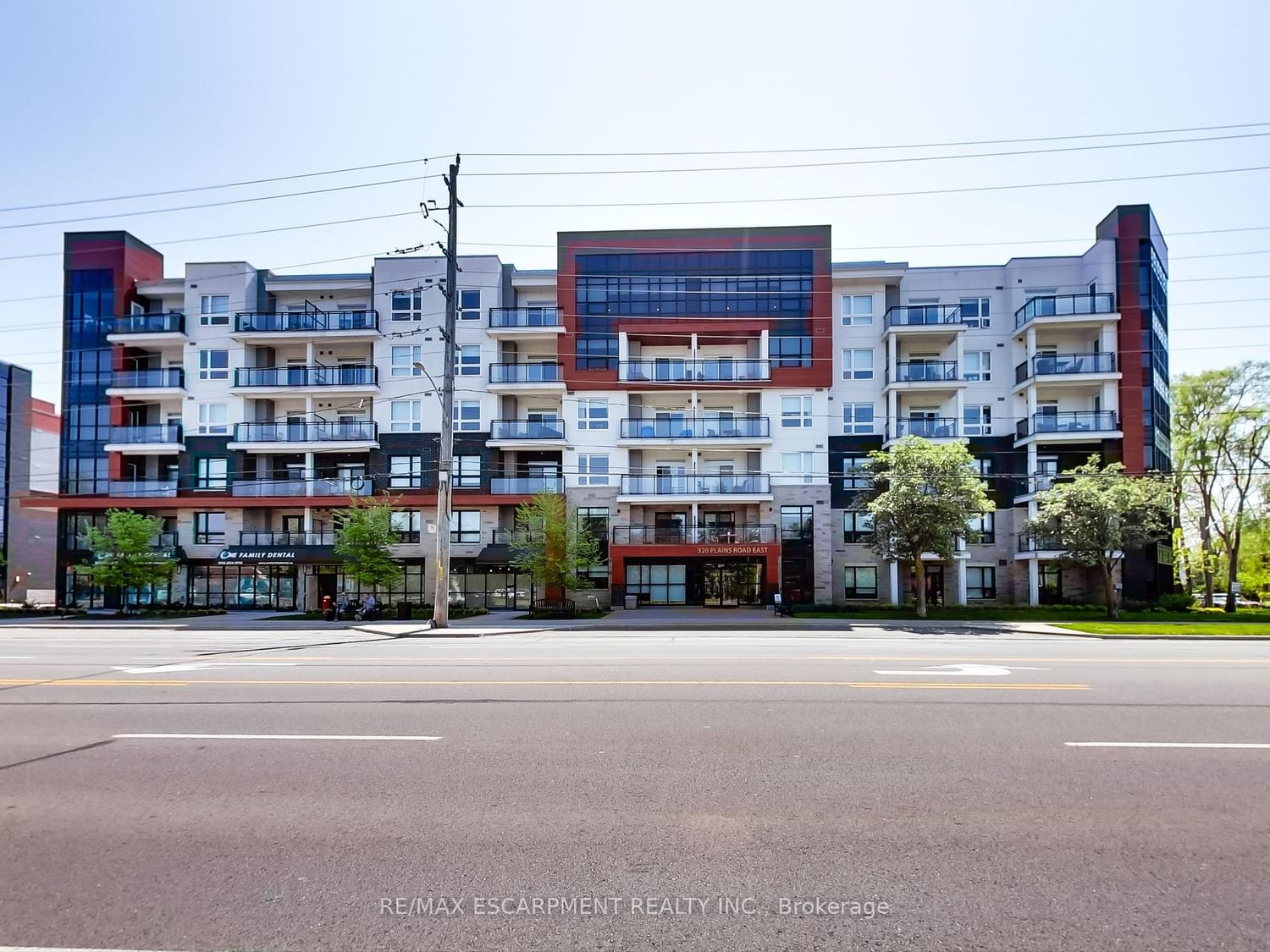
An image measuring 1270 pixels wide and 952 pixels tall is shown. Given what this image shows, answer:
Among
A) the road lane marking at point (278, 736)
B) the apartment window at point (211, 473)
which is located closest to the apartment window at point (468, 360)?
the apartment window at point (211, 473)

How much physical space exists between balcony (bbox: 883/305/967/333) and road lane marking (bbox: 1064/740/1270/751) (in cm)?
3601

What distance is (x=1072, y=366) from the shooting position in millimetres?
40000

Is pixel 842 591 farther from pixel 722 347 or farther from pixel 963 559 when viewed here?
pixel 722 347

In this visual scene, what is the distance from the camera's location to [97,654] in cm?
1694

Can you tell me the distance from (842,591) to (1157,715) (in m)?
33.2

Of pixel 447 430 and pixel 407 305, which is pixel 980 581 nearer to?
pixel 447 430

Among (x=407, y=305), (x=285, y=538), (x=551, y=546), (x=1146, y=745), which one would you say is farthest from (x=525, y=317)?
(x=1146, y=745)

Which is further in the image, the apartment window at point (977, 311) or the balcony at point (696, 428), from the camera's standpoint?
the apartment window at point (977, 311)

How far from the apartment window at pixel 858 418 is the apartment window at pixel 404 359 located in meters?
24.0

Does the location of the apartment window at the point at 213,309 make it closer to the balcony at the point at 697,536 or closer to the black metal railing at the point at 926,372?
the balcony at the point at 697,536

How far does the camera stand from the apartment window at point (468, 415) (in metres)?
42.0

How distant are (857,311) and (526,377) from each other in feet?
63.0

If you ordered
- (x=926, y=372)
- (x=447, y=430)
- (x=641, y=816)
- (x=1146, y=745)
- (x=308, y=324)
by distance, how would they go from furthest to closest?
(x=308, y=324) → (x=926, y=372) → (x=447, y=430) → (x=1146, y=745) → (x=641, y=816)

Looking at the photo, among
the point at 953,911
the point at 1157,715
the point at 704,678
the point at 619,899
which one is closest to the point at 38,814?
the point at 619,899
